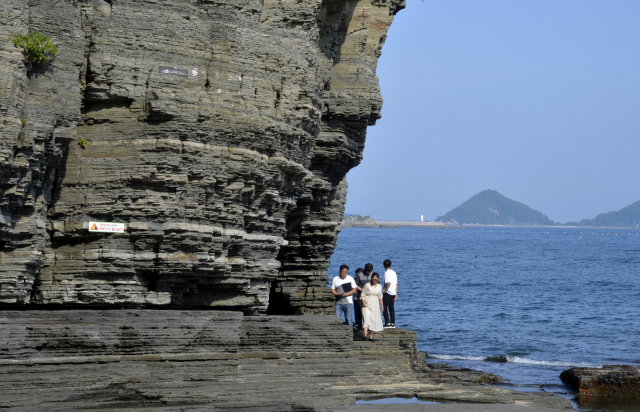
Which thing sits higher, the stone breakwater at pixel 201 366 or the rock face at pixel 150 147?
the rock face at pixel 150 147

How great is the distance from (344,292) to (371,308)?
1.01 m

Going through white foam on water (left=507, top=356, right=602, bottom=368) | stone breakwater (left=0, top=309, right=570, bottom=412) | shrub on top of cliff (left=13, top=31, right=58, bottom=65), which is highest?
shrub on top of cliff (left=13, top=31, right=58, bottom=65)

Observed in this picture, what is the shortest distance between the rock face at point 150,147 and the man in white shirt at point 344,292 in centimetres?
242

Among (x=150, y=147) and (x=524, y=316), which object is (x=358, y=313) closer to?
(x=150, y=147)

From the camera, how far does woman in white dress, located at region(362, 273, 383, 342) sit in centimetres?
1859

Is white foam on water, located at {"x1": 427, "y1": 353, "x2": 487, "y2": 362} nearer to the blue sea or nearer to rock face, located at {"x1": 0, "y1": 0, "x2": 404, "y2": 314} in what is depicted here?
the blue sea

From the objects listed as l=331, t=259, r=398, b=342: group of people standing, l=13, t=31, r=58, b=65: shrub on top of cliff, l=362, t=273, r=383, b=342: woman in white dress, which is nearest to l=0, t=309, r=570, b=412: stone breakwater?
l=362, t=273, r=383, b=342: woman in white dress

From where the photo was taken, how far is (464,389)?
669 inches

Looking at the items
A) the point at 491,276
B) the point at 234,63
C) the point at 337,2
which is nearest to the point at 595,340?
the point at 337,2

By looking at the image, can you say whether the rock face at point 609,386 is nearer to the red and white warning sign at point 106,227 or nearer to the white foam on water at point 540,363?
the white foam on water at point 540,363

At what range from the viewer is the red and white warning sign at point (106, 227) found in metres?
14.3

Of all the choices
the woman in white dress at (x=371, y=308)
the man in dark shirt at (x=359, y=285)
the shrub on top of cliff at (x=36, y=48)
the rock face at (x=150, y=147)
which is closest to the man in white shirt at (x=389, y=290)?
the woman in white dress at (x=371, y=308)

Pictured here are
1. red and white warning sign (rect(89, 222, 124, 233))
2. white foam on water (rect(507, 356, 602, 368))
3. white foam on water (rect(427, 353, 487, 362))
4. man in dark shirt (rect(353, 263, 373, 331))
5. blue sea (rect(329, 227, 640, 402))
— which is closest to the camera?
red and white warning sign (rect(89, 222, 124, 233))

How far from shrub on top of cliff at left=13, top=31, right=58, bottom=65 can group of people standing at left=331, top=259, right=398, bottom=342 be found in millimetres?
9271
